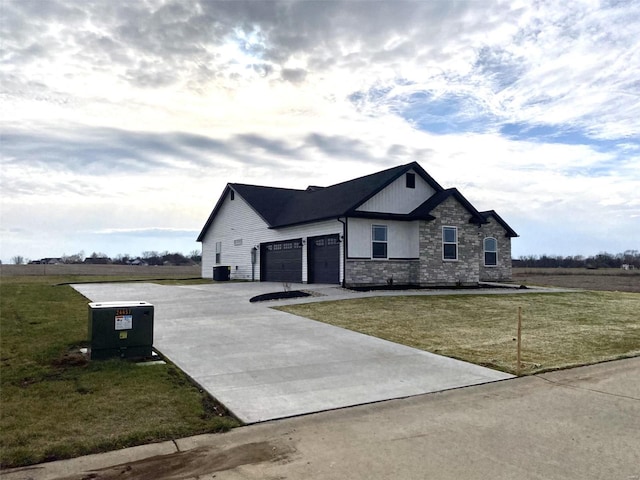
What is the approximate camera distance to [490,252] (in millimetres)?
30234

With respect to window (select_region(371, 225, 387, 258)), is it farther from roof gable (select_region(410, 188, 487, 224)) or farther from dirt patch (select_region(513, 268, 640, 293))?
dirt patch (select_region(513, 268, 640, 293))

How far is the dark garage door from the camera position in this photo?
2256 cm

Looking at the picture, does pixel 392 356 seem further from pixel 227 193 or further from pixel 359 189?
pixel 227 193

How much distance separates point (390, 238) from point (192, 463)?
1905 centimetres

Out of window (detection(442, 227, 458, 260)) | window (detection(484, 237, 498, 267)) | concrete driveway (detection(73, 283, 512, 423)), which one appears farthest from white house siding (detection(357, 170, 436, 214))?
concrete driveway (detection(73, 283, 512, 423))

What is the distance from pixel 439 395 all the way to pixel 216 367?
3.41 metres

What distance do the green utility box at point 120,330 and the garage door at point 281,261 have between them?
1732 centimetres

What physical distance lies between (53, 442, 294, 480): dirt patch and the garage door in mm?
20712

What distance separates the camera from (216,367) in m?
7.82

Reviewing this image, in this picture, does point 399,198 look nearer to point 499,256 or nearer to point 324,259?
point 324,259

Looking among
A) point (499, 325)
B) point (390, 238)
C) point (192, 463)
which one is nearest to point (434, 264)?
point (390, 238)

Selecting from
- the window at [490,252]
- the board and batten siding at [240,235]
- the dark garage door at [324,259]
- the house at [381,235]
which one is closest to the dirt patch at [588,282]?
the window at [490,252]

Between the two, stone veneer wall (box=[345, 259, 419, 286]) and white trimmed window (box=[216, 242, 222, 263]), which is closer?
stone veneer wall (box=[345, 259, 419, 286])

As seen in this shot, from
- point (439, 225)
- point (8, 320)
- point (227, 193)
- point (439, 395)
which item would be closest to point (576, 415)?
point (439, 395)
